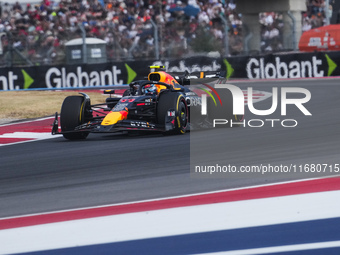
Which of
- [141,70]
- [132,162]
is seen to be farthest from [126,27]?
[132,162]

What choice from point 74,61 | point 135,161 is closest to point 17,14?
point 74,61

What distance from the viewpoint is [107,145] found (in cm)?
912

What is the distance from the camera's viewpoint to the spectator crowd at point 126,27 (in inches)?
902

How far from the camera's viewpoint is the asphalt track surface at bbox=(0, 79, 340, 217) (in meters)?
5.83

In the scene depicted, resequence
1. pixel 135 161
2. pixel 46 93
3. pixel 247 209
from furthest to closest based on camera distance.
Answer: pixel 46 93
pixel 135 161
pixel 247 209

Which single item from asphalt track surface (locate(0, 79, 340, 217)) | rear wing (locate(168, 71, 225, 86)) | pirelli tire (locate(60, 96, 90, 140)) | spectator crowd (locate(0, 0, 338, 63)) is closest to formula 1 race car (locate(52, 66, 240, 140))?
pirelli tire (locate(60, 96, 90, 140))

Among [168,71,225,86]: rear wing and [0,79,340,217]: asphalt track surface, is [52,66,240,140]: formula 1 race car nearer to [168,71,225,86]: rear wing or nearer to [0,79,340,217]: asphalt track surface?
[0,79,340,217]: asphalt track surface

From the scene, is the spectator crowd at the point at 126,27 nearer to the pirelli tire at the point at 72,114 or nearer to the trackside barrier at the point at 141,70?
the trackside barrier at the point at 141,70

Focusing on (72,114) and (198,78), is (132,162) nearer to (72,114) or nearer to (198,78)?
(72,114)

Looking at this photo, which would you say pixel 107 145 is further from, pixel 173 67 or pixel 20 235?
pixel 173 67

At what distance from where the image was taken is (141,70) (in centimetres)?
2270

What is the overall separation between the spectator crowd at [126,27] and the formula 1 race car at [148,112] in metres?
12.7

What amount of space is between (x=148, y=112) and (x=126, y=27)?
16028mm

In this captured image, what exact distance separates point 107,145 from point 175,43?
14784mm
